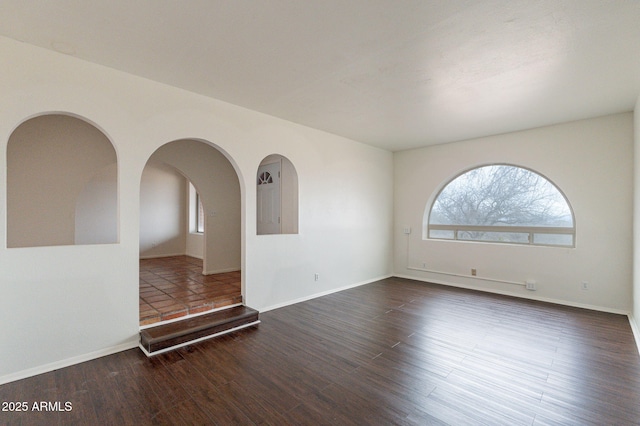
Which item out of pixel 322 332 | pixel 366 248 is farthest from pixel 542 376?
pixel 366 248

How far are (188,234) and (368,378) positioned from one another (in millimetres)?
7151

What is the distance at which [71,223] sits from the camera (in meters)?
4.71

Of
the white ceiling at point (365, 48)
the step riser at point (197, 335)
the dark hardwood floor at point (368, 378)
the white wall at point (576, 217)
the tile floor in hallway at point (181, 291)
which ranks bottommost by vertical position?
the dark hardwood floor at point (368, 378)

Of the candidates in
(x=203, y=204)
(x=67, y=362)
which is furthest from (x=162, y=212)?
(x=67, y=362)

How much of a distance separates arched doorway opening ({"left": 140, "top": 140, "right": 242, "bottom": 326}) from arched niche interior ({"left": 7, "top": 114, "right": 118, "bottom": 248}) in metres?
1.01

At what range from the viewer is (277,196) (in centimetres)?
555

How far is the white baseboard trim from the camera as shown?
2.52 metres

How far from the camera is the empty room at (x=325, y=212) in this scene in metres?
2.26

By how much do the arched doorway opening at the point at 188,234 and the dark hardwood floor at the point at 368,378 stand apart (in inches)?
36.2

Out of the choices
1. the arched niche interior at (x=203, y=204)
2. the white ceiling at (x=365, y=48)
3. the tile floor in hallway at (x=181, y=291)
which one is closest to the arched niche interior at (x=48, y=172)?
the arched niche interior at (x=203, y=204)

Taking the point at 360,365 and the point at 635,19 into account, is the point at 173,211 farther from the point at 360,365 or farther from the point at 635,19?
the point at 635,19

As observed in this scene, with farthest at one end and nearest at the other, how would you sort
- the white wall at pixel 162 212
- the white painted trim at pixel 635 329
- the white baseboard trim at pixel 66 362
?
the white wall at pixel 162 212, the white painted trim at pixel 635 329, the white baseboard trim at pixel 66 362

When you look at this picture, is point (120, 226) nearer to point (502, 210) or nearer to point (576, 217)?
point (502, 210)

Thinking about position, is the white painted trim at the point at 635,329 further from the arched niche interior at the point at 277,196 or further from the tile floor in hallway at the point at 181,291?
the tile floor in hallway at the point at 181,291
